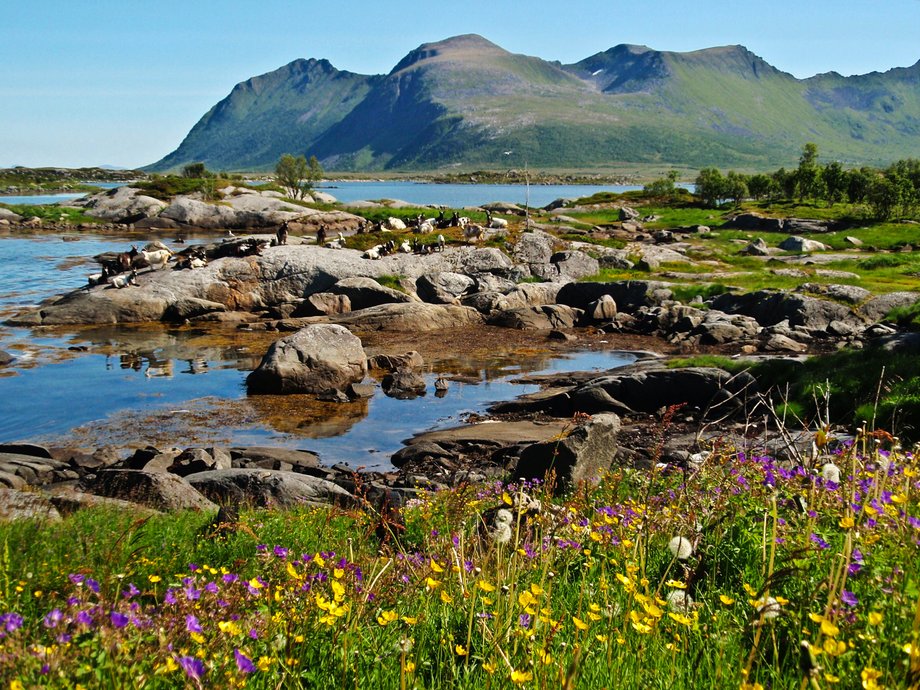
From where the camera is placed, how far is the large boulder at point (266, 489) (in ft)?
42.1

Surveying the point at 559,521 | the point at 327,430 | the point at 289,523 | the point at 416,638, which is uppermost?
the point at 559,521

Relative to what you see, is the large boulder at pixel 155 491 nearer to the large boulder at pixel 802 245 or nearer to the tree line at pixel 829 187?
the large boulder at pixel 802 245

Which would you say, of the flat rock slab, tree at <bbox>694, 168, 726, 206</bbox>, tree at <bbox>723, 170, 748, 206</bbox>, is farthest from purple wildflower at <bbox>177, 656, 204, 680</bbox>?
tree at <bbox>694, 168, 726, 206</bbox>

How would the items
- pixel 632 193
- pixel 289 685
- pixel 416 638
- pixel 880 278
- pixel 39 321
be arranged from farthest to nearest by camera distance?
pixel 632 193 → pixel 880 278 → pixel 39 321 → pixel 416 638 → pixel 289 685

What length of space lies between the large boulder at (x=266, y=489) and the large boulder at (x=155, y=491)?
61 centimetres

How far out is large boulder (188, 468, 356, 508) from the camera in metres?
12.8

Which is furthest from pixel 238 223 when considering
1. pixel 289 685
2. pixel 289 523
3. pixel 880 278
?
pixel 289 685

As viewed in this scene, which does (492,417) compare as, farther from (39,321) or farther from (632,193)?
(632,193)

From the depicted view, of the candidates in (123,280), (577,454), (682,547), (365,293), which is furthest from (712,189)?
(682,547)

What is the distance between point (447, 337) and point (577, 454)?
2175 centimetres

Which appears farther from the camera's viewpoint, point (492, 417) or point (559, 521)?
point (492, 417)

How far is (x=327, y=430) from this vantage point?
68.8 feet

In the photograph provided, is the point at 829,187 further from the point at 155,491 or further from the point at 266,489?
the point at 155,491

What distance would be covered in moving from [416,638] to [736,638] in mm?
1909
